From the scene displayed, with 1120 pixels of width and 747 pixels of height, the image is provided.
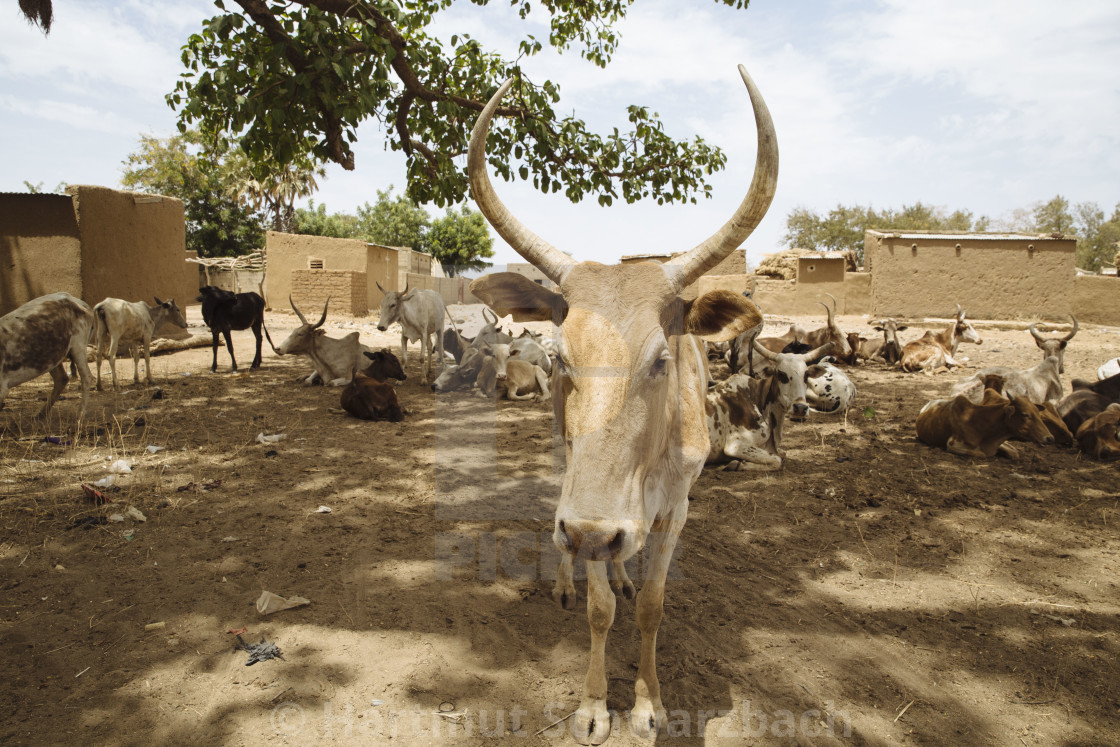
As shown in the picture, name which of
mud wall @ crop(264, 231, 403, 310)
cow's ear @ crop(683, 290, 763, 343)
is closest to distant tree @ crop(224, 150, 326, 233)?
mud wall @ crop(264, 231, 403, 310)

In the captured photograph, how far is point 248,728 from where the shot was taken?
246 centimetres

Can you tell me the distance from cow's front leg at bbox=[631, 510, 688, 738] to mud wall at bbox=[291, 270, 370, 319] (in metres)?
16.8

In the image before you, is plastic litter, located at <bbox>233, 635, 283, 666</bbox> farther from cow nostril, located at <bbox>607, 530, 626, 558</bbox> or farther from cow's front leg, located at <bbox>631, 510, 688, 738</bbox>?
cow nostril, located at <bbox>607, 530, 626, 558</bbox>

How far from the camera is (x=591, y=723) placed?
8.32ft

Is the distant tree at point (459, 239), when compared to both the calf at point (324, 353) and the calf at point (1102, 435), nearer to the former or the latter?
the calf at point (324, 353)

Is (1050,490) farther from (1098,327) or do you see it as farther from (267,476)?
(1098,327)

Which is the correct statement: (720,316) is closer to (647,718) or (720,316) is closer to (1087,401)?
(647,718)

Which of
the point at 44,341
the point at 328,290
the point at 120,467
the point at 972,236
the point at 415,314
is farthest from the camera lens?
the point at 328,290

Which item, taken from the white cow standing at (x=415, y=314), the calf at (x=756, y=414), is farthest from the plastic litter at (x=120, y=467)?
the white cow standing at (x=415, y=314)

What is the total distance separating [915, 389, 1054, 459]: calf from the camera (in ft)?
20.7

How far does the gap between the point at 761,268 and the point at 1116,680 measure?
67.5 ft

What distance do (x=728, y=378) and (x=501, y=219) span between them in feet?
19.4

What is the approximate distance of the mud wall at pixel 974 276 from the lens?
17359 mm

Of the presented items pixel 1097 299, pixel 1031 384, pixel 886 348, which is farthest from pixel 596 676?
pixel 1097 299
